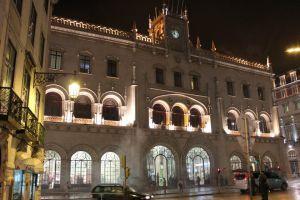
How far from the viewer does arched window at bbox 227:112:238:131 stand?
132ft

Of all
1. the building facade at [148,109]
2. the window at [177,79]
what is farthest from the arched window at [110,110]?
the window at [177,79]

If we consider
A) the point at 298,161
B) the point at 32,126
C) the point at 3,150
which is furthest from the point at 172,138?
the point at 298,161

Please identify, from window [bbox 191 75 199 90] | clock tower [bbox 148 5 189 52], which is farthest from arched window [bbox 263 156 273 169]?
clock tower [bbox 148 5 189 52]

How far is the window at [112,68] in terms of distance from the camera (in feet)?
110

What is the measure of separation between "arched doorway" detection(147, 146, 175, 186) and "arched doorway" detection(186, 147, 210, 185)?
2101 mm

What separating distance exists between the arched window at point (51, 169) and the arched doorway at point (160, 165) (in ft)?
29.5

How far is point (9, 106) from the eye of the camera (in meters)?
9.93

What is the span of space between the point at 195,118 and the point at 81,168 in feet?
47.8

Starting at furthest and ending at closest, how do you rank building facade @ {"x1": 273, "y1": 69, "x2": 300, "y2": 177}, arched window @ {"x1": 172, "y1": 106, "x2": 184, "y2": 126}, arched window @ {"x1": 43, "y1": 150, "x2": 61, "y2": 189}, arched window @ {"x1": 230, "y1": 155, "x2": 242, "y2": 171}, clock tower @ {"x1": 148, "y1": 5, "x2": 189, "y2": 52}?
building facade @ {"x1": 273, "y1": 69, "x2": 300, "y2": 177}
arched window @ {"x1": 230, "y1": 155, "x2": 242, "y2": 171}
clock tower @ {"x1": 148, "y1": 5, "x2": 189, "y2": 52}
arched window @ {"x1": 172, "y1": 106, "x2": 184, "y2": 126}
arched window @ {"x1": 43, "y1": 150, "x2": 61, "y2": 189}

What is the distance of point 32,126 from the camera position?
1405 centimetres

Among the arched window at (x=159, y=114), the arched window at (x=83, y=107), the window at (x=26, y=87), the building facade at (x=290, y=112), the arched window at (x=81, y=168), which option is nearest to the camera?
the window at (x=26, y=87)

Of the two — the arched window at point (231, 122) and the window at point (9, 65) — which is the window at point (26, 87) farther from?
the arched window at point (231, 122)

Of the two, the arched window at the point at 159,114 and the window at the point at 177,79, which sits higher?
the window at the point at 177,79

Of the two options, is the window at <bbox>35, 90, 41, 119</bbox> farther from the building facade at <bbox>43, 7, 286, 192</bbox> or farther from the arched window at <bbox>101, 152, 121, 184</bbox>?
the arched window at <bbox>101, 152, 121, 184</bbox>
